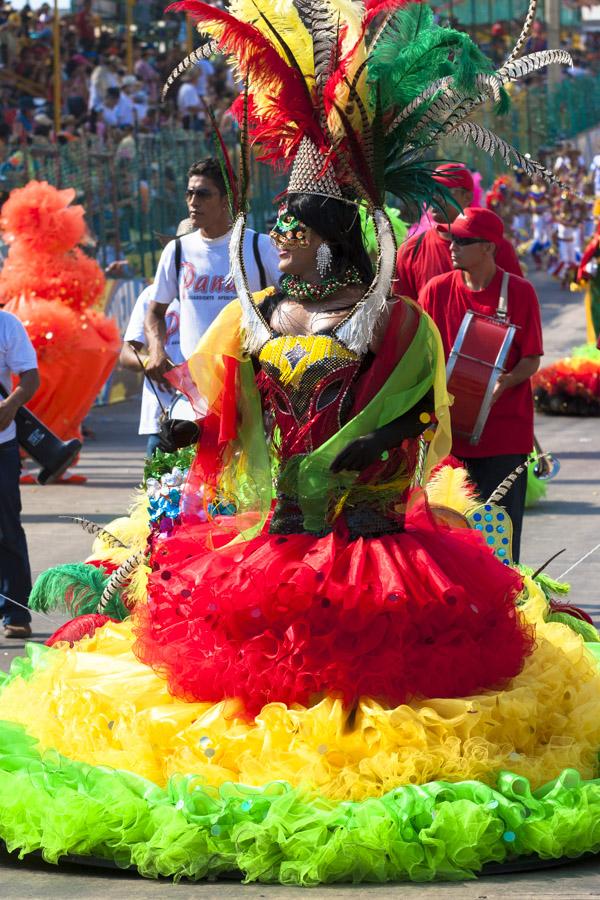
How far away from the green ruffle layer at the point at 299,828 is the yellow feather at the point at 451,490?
2.11 m

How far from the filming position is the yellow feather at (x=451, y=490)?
6.88 meters

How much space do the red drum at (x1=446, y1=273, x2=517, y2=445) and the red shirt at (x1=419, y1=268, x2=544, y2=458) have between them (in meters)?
0.09

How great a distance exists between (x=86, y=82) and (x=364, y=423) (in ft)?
69.7

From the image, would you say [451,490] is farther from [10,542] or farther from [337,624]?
[10,542]

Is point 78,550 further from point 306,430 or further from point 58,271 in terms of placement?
point 306,430

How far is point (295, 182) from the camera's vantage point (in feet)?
17.7

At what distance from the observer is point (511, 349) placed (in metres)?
7.54

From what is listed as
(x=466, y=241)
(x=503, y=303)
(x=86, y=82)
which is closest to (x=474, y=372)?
(x=503, y=303)

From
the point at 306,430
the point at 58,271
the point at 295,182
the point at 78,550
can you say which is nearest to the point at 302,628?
the point at 306,430

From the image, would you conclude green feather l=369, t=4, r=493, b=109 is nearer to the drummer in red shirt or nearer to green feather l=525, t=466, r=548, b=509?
the drummer in red shirt

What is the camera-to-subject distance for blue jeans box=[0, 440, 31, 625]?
8.30 meters

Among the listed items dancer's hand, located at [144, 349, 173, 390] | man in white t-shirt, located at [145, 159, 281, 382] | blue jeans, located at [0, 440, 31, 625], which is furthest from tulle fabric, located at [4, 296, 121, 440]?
dancer's hand, located at [144, 349, 173, 390]

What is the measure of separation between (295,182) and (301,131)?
17 cm

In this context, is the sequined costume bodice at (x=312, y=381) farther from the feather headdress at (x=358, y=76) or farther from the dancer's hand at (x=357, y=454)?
the feather headdress at (x=358, y=76)
